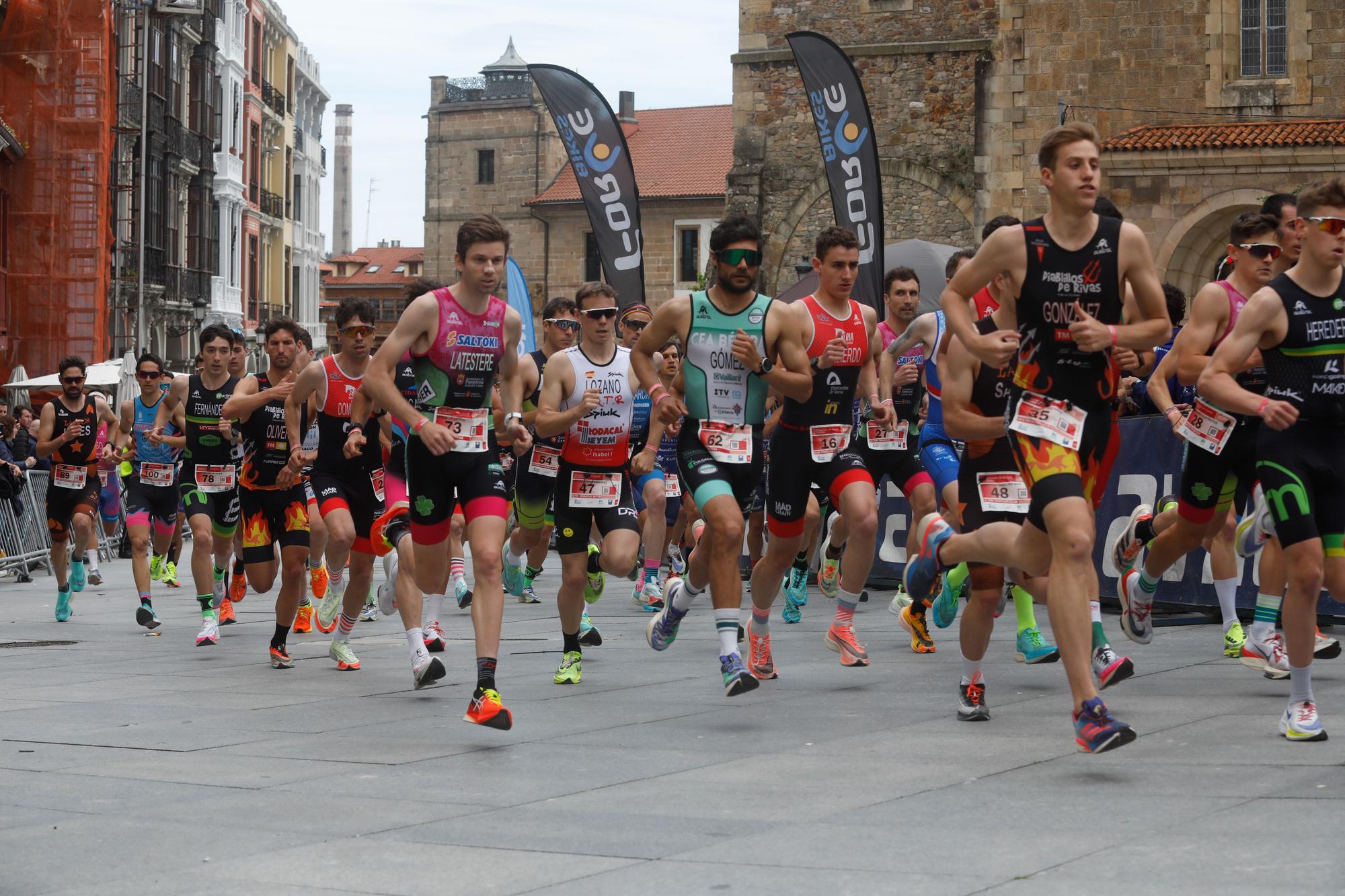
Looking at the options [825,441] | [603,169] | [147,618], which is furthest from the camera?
[603,169]

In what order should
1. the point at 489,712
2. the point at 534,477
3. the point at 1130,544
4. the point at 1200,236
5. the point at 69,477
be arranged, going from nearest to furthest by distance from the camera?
1. the point at 489,712
2. the point at 1130,544
3. the point at 534,477
4. the point at 69,477
5. the point at 1200,236

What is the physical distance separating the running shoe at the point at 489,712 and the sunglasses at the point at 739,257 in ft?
7.70

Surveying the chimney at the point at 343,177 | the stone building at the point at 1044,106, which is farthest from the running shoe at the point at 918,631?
the chimney at the point at 343,177

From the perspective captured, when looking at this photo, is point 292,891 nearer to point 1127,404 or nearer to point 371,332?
point 371,332

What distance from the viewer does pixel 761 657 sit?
8656 mm

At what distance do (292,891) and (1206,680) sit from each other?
509 cm

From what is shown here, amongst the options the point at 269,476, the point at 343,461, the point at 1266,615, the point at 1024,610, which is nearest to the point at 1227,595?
the point at 1266,615

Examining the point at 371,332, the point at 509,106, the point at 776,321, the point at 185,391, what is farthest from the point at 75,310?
the point at 509,106

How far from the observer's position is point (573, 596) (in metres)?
8.88

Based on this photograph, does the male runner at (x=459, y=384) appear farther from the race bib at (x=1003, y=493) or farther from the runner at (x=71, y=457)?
the runner at (x=71, y=457)

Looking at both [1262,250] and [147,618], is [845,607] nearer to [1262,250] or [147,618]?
[1262,250]

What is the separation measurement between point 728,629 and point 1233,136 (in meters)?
23.3

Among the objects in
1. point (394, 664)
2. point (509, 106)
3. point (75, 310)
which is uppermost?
point (509, 106)

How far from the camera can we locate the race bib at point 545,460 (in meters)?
11.2
